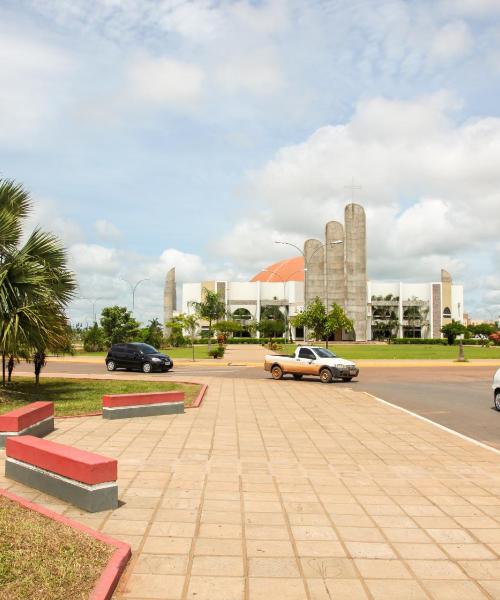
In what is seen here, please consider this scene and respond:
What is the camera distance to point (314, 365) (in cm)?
2462

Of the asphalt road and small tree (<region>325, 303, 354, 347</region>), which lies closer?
the asphalt road

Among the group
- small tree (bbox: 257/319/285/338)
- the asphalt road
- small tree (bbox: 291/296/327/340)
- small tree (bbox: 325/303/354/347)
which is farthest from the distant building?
the asphalt road

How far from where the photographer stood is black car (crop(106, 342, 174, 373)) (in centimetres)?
3039

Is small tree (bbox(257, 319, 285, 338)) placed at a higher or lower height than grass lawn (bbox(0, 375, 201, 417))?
higher

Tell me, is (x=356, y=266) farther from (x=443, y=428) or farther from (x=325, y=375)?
(x=443, y=428)

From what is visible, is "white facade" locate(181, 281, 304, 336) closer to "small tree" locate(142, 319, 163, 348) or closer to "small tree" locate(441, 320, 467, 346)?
"small tree" locate(441, 320, 467, 346)

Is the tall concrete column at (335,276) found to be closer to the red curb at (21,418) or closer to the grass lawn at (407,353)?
the grass lawn at (407,353)

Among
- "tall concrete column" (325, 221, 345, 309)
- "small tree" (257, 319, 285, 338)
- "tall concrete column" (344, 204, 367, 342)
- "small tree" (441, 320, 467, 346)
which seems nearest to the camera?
"small tree" (441, 320, 467, 346)

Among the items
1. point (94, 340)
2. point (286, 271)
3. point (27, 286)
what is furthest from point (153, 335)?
point (286, 271)

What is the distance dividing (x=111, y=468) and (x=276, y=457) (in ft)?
11.9

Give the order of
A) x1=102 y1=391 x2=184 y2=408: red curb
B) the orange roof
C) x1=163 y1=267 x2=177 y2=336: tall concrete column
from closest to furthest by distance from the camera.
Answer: x1=102 y1=391 x2=184 y2=408: red curb, x1=163 y1=267 x2=177 y2=336: tall concrete column, the orange roof

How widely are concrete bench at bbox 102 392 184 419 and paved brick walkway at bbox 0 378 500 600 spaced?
1.54 ft

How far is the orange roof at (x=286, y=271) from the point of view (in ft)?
414

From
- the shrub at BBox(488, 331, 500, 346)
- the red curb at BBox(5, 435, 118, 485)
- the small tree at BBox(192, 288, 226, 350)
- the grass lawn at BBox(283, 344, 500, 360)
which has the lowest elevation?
the grass lawn at BBox(283, 344, 500, 360)
